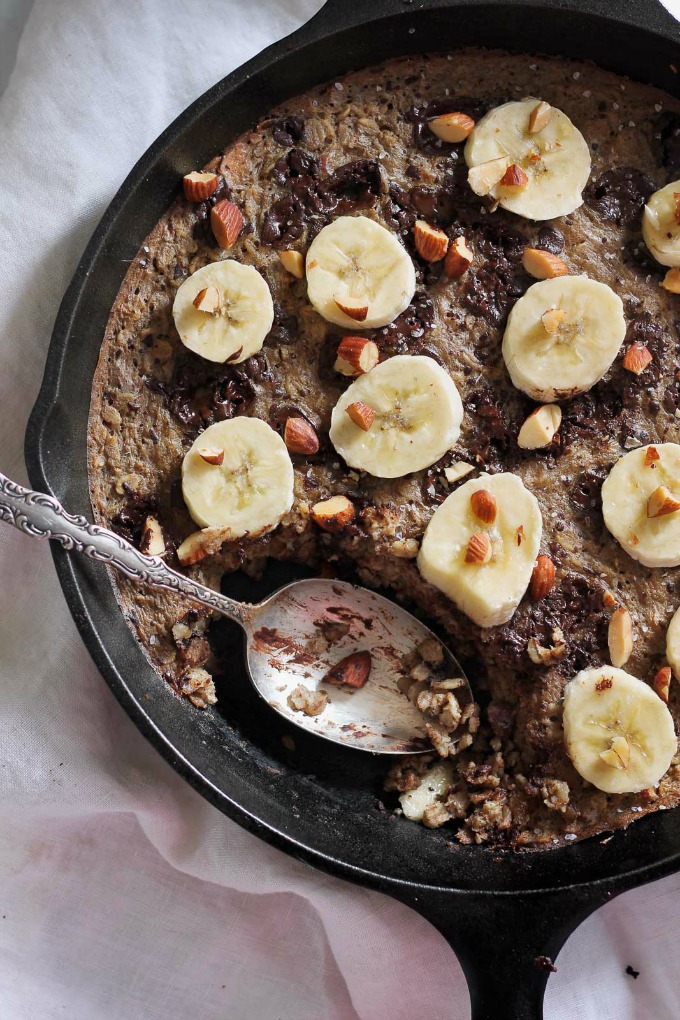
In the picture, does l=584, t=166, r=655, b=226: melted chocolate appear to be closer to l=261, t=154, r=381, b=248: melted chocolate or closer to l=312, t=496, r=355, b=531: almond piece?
l=261, t=154, r=381, b=248: melted chocolate

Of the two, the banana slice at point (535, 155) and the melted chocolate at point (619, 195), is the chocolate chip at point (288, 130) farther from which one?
the melted chocolate at point (619, 195)

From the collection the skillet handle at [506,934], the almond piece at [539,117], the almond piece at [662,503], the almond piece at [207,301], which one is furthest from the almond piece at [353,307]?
the skillet handle at [506,934]

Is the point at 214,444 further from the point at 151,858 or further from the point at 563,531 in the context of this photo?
the point at 151,858

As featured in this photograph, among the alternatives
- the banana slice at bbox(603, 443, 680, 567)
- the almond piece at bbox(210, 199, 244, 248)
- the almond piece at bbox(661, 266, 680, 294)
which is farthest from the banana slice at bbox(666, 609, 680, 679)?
the almond piece at bbox(210, 199, 244, 248)

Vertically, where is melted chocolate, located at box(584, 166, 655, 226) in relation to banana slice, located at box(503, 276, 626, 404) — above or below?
above

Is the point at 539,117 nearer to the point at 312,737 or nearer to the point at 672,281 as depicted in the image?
the point at 672,281

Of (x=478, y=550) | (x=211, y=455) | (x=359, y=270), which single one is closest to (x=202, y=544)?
(x=211, y=455)
